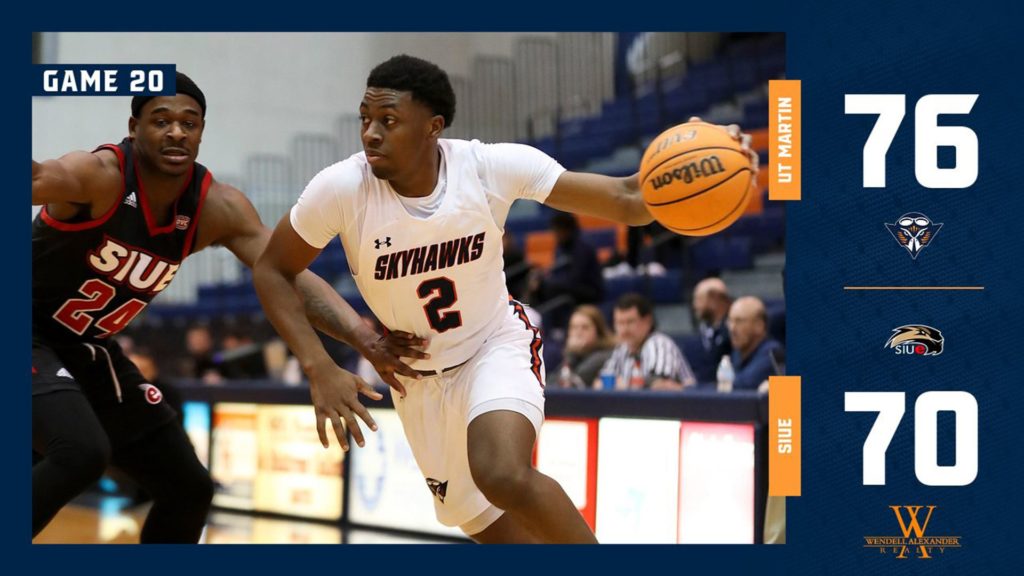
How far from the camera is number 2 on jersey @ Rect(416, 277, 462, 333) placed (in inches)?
173

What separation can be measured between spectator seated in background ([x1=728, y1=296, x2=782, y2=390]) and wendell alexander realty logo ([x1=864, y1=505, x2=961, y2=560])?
2575 millimetres

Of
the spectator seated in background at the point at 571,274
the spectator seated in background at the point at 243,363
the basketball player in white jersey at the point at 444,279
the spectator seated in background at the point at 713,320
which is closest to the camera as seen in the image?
the basketball player in white jersey at the point at 444,279

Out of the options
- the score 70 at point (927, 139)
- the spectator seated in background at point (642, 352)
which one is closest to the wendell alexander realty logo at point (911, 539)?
the score 70 at point (927, 139)

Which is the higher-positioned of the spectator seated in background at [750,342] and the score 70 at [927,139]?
the score 70 at [927,139]

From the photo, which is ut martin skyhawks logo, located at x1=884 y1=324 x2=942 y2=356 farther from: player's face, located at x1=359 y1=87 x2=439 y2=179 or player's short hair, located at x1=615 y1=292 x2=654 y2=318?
player's short hair, located at x1=615 y1=292 x2=654 y2=318

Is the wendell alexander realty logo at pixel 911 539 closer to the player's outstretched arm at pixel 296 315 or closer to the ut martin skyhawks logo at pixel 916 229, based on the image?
the ut martin skyhawks logo at pixel 916 229

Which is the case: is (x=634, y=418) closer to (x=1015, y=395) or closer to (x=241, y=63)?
(x=1015, y=395)

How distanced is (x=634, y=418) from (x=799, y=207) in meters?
2.66

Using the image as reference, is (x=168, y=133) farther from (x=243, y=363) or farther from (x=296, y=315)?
(x=243, y=363)

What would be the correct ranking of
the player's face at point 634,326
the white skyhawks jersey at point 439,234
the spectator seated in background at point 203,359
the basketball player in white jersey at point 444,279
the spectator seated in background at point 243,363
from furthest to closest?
the spectator seated in background at point 243,363 < the spectator seated in background at point 203,359 < the player's face at point 634,326 < the white skyhawks jersey at point 439,234 < the basketball player in white jersey at point 444,279

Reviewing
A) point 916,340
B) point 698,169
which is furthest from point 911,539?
point 698,169

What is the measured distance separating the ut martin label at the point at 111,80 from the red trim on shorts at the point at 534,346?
1.66 metres

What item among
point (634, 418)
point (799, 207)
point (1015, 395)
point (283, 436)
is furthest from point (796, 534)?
point (283, 436)

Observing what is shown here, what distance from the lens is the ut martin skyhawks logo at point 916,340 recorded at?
410 centimetres
